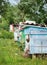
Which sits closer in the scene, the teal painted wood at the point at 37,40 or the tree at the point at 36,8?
the teal painted wood at the point at 37,40

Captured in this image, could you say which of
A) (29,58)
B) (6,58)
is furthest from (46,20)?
(6,58)

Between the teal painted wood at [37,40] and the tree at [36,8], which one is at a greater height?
the tree at [36,8]

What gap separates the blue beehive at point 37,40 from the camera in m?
10.5

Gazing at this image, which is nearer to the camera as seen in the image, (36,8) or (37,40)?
(37,40)

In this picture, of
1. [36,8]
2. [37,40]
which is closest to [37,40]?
[37,40]

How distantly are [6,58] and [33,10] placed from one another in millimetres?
6245

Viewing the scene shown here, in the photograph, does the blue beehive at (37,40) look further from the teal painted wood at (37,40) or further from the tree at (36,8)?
the tree at (36,8)

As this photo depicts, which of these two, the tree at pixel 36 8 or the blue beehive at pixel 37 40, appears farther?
the tree at pixel 36 8

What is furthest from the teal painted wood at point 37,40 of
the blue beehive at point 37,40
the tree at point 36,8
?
the tree at point 36,8

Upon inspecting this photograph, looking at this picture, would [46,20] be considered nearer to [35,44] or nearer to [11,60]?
[35,44]

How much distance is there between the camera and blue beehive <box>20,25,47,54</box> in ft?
34.4

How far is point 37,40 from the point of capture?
10.7 meters

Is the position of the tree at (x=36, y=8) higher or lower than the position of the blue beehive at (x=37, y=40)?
higher

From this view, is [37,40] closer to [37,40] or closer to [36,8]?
[37,40]
